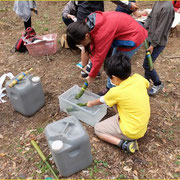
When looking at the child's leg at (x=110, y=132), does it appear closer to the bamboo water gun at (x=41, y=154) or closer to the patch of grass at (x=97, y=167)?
the patch of grass at (x=97, y=167)

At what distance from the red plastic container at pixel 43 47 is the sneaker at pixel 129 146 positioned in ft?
9.10

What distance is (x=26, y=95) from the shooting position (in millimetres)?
2590

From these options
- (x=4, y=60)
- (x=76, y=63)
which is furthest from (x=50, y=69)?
(x=4, y=60)

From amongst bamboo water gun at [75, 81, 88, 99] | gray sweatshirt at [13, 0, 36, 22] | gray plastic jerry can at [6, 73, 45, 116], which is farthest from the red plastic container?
bamboo water gun at [75, 81, 88, 99]

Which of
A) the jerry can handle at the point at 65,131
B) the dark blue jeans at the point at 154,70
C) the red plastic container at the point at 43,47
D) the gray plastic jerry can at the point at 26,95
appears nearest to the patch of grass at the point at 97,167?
the jerry can handle at the point at 65,131

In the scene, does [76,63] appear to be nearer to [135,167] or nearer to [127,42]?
[127,42]

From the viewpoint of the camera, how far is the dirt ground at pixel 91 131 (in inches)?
86.4

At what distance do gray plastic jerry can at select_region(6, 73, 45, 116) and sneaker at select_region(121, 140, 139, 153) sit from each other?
139 centimetres

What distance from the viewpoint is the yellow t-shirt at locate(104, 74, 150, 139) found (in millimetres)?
2027

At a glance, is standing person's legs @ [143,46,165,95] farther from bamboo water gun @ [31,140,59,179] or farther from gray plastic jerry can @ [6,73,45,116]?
bamboo water gun @ [31,140,59,179]

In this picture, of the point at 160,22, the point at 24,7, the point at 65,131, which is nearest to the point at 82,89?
the point at 65,131

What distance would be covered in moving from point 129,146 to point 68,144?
2.63ft

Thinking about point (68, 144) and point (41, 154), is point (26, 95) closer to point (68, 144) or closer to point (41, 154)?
point (41, 154)

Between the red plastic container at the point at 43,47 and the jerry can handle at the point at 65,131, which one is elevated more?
the jerry can handle at the point at 65,131
